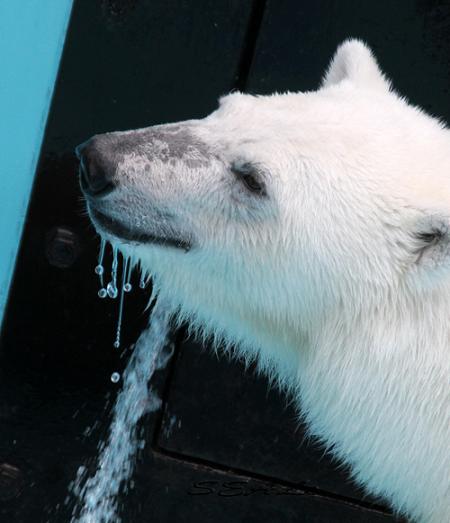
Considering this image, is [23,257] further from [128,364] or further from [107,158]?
[107,158]

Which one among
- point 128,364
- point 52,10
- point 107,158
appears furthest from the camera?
point 128,364

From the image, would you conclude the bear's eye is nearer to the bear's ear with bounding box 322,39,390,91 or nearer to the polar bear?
the polar bear

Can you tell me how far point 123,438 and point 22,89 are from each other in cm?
95

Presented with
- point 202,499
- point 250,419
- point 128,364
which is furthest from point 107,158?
point 202,499

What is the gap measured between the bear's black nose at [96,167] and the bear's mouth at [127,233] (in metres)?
0.07

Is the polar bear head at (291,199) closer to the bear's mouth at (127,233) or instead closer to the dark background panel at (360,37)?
the bear's mouth at (127,233)

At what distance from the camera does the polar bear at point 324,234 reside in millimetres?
1413

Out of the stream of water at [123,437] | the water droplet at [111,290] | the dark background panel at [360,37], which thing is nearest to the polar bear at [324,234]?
the water droplet at [111,290]

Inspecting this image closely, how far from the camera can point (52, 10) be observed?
199cm

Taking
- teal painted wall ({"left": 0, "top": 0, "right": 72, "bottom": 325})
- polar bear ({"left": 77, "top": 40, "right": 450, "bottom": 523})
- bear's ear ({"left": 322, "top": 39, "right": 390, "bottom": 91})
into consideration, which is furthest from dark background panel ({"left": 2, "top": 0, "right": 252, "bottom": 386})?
polar bear ({"left": 77, "top": 40, "right": 450, "bottom": 523})

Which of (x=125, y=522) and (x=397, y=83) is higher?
(x=397, y=83)

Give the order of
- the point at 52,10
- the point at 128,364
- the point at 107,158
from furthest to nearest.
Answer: the point at 128,364
the point at 52,10
the point at 107,158

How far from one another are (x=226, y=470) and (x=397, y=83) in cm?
111

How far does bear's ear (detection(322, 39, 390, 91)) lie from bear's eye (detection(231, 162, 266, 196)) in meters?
0.37
